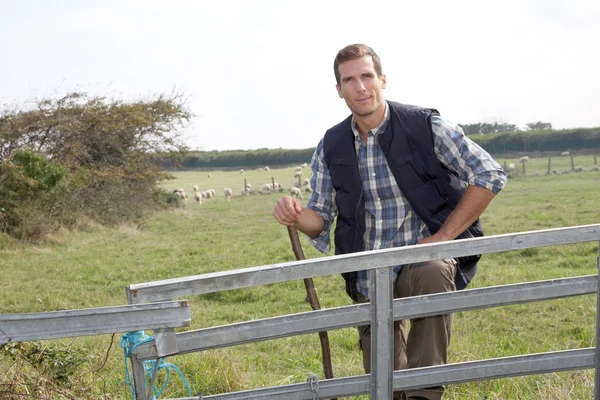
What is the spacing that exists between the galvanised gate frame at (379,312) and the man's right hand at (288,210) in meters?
0.98

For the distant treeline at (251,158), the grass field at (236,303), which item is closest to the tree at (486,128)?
the distant treeline at (251,158)

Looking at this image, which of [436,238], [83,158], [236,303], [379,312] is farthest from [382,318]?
[83,158]

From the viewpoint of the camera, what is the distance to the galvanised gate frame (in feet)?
7.85

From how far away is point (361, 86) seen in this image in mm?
3543

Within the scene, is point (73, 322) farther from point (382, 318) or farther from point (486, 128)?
point (486, 128)

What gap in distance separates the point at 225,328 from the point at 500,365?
112cm

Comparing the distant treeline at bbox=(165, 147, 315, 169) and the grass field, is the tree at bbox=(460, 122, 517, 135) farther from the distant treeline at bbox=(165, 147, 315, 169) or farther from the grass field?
the grass field

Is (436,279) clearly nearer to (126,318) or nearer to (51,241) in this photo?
(126,318)

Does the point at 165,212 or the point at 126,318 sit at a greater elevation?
the point at 126,318

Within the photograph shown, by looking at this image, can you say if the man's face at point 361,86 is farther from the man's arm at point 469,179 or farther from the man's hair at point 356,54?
the man's arm at point 469,179

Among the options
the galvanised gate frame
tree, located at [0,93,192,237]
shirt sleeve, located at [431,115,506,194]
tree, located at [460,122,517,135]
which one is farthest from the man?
tree, located at [460,122,517,135]

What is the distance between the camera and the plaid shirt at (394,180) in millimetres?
3361

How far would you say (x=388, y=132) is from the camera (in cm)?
357

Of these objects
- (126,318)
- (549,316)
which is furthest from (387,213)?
(549,316)
